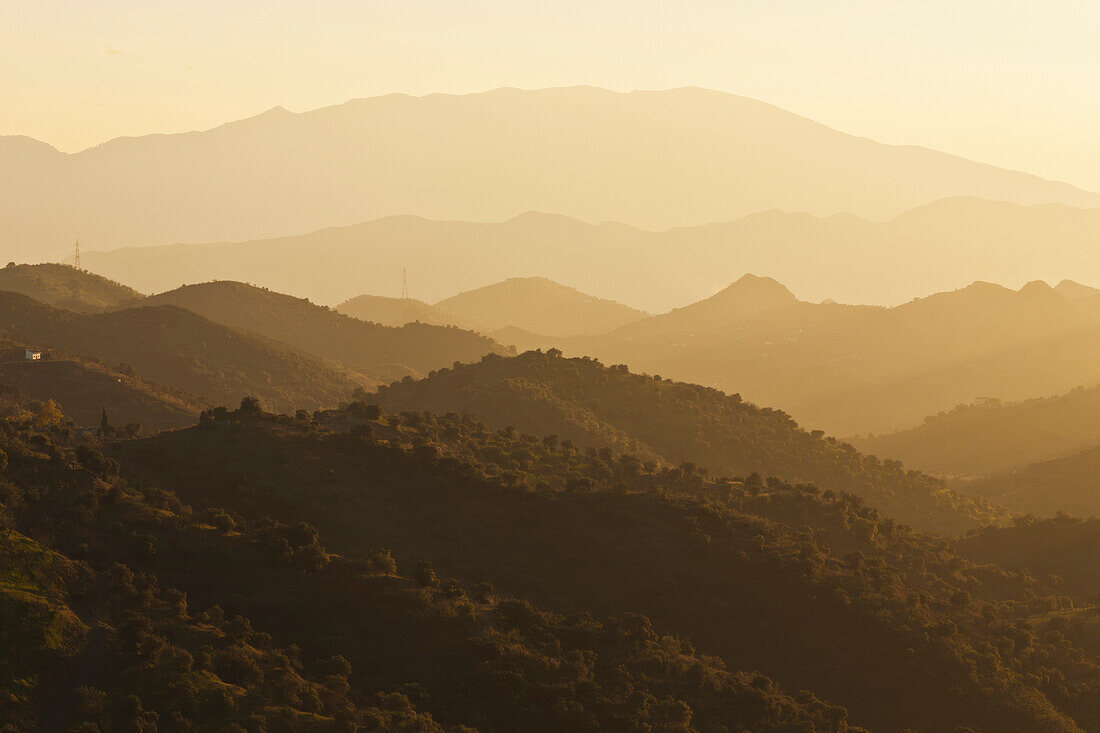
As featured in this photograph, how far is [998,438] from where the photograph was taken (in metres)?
133

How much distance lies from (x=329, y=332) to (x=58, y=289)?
1733 inches

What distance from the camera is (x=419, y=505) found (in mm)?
62250

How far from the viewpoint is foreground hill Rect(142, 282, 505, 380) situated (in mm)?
178625

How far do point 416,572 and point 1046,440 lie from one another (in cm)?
10050

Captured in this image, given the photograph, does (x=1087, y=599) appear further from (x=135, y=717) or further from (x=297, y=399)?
(x=297, y=399)

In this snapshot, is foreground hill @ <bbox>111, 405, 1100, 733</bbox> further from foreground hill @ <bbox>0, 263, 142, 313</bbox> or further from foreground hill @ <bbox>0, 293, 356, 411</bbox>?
foreground hill @ <bbox>0, 263, 142, 313</bbox>

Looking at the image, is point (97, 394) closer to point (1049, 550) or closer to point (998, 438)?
point (1049, 550)

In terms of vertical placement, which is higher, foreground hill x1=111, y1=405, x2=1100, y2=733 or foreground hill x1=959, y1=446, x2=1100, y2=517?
foreground hill x1=959, y1=446, x2=1100, y2=517

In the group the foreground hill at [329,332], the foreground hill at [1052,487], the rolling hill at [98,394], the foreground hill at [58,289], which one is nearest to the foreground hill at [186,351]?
the rolling hill at [98,394]

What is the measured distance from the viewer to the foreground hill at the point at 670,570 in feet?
164

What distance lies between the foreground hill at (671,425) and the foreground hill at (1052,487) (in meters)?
9.96

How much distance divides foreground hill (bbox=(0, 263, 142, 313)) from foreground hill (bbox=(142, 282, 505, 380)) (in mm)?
8251

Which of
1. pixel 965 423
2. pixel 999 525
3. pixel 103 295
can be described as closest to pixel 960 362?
pixel 965 423

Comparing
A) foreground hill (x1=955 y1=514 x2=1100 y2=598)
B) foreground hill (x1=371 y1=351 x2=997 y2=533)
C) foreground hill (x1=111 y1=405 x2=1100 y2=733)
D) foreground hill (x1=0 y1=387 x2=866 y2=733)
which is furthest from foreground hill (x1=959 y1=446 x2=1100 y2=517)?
foreground hill (x1=0 y1=387 x2=866 y2=733)
